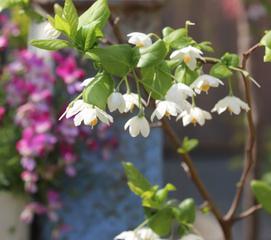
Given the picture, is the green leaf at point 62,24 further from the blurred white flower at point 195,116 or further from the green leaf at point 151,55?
the blurred white flower at point 195,116

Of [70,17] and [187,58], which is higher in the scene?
[70,17]

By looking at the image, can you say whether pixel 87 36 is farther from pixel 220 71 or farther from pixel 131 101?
pixel 220 71

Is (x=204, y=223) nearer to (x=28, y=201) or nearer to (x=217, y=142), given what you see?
(x=28, y=201)

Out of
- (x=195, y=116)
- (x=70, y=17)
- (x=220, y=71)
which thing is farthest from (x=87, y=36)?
(x=195, y=116)

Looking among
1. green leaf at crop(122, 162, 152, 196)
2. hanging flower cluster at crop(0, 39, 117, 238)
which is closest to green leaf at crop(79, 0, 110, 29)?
green leaf at crop(122, 162, 152, 196)

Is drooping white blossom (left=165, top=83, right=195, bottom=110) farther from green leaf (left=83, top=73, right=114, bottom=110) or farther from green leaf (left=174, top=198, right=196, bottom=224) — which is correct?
green leaf (left=174, top=198, right=196, bottom=224)
